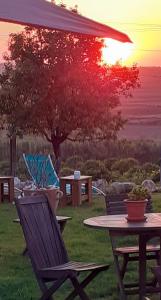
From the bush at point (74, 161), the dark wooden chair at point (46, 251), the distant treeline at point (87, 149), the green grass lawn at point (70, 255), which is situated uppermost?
the dark wooden chair at point (46, 251)

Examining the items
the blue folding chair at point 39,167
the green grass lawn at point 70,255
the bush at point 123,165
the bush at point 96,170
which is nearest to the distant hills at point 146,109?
the bush at point 123,165

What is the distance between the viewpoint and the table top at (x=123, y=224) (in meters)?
5.25

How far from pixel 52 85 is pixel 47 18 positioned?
46.7 feet

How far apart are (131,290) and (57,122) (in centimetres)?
1230

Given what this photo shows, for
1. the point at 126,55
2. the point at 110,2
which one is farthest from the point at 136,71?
the point at 110,2

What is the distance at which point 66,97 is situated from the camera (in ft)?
58.9

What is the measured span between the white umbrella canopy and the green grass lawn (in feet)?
9.36

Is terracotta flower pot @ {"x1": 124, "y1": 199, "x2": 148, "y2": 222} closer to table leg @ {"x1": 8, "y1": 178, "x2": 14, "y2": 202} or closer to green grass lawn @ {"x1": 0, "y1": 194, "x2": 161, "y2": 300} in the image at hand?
green grass lawn @ {"x1": 0, "y1": 194, "x2": 161, "y2": 300}

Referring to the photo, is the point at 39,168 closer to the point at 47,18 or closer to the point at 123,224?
the point at 123,224

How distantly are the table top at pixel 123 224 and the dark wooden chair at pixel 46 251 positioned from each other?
11.1 inches

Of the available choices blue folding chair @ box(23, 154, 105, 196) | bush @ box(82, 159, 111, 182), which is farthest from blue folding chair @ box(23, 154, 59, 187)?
bush @ box(82, 159, 111, 182)

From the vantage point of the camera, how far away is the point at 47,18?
3988mm

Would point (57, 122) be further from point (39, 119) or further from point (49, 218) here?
Answer: point (49, 218)

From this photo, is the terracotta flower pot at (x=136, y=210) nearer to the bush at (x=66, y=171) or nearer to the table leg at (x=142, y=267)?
the table leg at (x=142, y=267)
